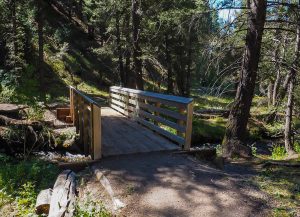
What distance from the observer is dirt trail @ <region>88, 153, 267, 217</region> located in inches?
156

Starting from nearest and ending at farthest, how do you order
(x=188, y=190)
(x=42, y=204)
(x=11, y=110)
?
(x=42, y=204) → (x=188, y=190) → (x=11, y=110)

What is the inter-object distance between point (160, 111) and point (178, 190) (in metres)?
3.38

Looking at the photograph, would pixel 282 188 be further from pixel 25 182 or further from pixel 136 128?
pixel 136 128

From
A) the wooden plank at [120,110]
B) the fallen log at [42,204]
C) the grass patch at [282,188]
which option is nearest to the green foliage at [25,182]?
the fallen log at [42,204]

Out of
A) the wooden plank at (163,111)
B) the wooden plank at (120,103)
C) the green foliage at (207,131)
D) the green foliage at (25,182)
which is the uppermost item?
the wooden plank at (163,111)

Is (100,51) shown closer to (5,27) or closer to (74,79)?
(74,79)

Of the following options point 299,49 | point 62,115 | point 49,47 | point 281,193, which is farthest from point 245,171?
point 49,47

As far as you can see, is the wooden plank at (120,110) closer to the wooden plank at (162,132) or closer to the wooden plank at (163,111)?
the wooden plank at (163,111)

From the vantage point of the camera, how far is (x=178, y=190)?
4.53 m

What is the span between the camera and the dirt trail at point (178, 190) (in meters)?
3.97

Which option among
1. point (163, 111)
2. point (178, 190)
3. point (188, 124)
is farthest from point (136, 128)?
point (178, 190)

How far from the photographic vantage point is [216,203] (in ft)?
13.5

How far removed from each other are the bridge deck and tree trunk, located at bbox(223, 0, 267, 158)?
1491mm

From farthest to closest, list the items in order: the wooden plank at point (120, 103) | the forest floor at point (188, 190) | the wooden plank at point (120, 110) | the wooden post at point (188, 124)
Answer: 1. the wooden plank at point (120, 103)
2. the wooden plank at point (120, 110)
3. the wooden post at point (188, 124)
4. the forest floor at point (188, 190)
